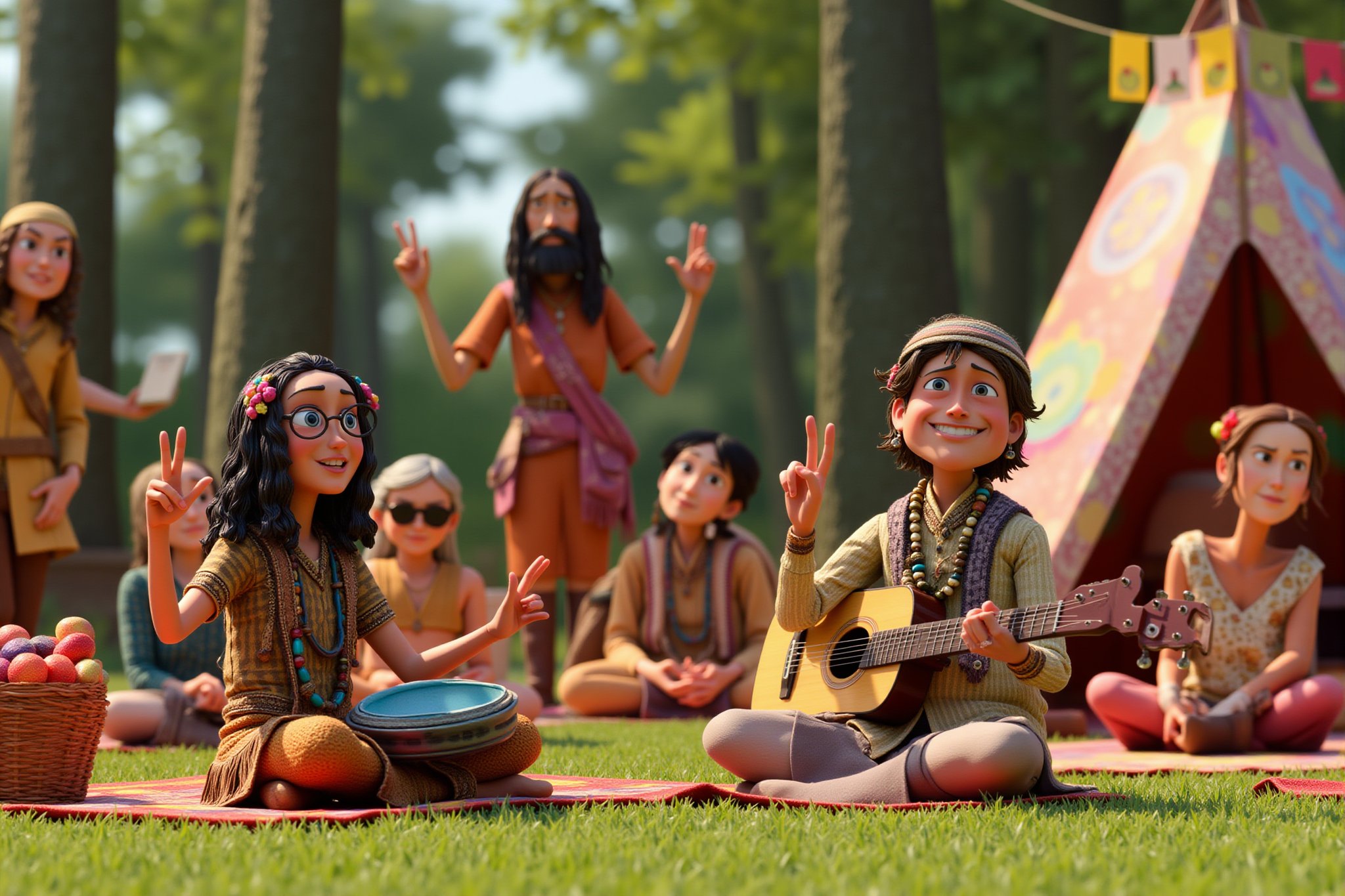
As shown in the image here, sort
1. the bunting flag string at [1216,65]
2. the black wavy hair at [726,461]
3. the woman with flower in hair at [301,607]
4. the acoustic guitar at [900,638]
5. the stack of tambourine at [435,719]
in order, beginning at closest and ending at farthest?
1. the acoustic guitar at [900,638]
2. the woman with flower in hair at [301,607]
3. the stack of tambourine at [435,719]
4. the black wavy hair at [726,461]
5. the bunting flag string at [1216,65]

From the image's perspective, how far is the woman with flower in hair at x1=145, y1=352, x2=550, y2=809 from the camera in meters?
3.94

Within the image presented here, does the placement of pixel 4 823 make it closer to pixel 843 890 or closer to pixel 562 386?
pixel 843 890

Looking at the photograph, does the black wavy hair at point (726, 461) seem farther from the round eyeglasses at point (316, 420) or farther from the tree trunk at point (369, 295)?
the tree trunk at point (369, 295)

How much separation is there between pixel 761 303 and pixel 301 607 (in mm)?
13841

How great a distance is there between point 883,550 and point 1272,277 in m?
3.82

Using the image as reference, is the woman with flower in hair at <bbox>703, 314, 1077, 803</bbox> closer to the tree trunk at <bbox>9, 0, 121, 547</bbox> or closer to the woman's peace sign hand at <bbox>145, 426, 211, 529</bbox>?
the woman's peace sign hand at <bbox>145, 426, 211, 529</bbox>

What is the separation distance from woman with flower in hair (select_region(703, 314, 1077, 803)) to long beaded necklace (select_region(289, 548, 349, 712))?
3.24ft

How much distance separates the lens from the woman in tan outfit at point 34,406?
21.4ft

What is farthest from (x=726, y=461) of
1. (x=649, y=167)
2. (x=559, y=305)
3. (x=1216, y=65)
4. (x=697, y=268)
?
(x=649, y=167)

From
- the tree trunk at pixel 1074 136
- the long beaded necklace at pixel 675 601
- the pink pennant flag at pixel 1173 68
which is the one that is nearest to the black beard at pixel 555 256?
the long beaded necklace at pixel 675 601

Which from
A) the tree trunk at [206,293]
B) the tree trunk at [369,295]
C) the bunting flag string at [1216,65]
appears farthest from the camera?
the tree trunk at [369,295]

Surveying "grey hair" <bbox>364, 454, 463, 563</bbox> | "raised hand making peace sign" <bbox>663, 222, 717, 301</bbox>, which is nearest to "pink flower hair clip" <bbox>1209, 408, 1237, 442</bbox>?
"raised hand making peace sign" <bbox>663, 222, 717, 301</bbox>

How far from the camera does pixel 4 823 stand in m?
3.70

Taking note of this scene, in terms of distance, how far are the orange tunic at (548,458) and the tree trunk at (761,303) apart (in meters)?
9.56
